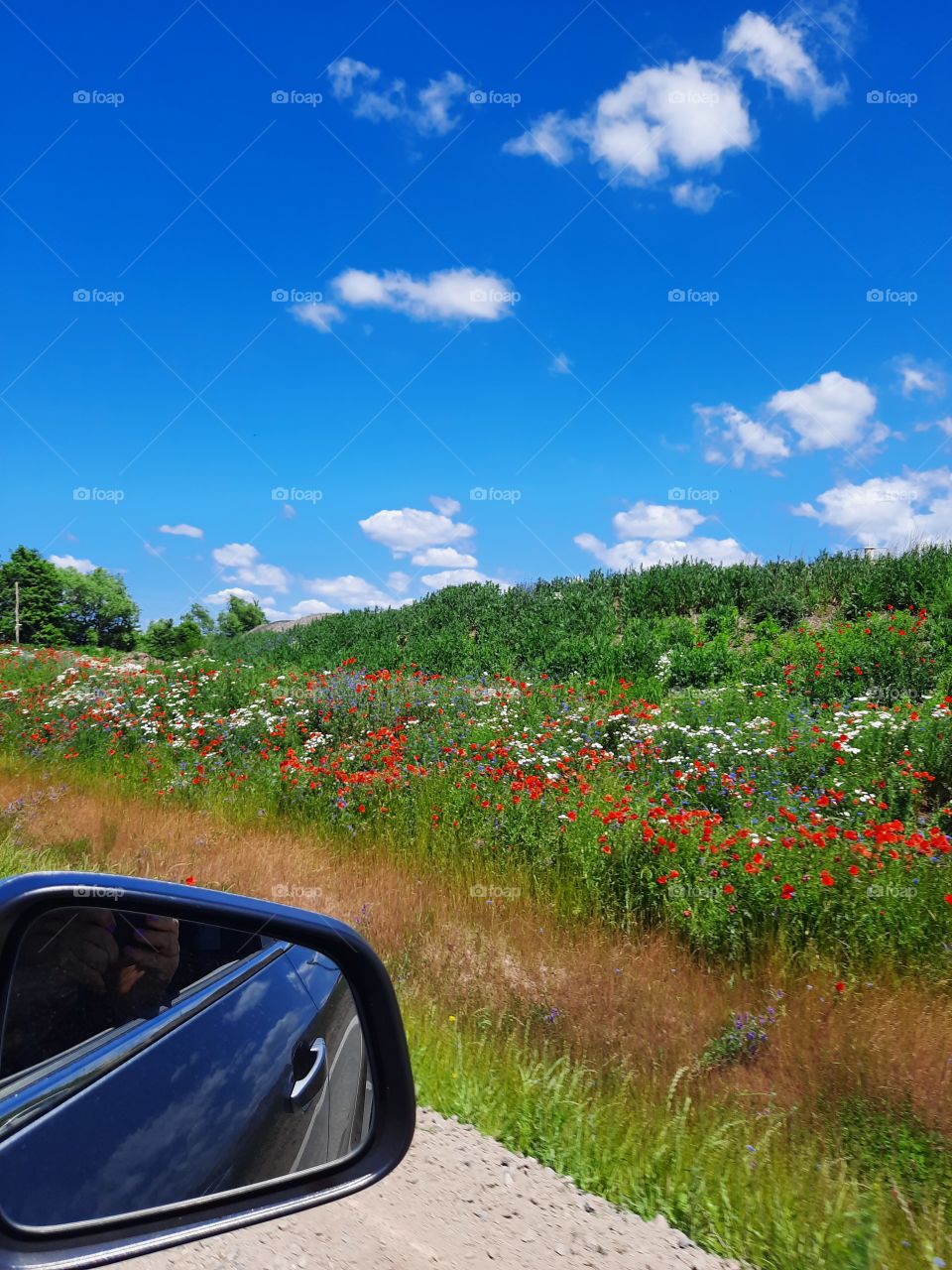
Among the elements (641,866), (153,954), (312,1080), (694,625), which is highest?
(694,625)

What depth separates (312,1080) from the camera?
1629 mm

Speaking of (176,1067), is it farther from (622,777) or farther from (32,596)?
(32,596)

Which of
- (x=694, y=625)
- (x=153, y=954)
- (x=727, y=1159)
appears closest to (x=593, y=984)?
(x=727, y=1159)

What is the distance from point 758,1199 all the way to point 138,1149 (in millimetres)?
2706

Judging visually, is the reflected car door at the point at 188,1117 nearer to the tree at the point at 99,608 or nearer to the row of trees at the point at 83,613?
the row of trees at the point at 83,613

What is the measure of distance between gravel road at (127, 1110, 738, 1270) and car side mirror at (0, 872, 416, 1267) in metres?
1.43

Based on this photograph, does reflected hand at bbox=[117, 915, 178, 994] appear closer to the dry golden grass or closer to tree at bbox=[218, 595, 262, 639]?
the dry golden grass

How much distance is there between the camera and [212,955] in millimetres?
1670

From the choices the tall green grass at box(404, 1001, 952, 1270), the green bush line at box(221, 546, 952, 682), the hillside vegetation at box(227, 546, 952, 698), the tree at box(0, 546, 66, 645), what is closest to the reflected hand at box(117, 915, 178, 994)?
the tall green grass at box(404, 1001, 952, 1270)

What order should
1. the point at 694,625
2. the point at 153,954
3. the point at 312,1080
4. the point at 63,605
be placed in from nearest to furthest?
1. the point at 153,954
2. the point at 312,1080
3. the point at 694,625
4. the point at 63,605

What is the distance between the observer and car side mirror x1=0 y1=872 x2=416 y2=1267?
3.70 ft

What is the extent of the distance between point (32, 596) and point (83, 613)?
14.3 meters

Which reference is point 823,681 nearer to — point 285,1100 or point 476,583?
point 285,1100

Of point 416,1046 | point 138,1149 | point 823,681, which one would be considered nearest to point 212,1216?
point 138,1149
